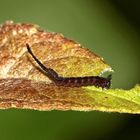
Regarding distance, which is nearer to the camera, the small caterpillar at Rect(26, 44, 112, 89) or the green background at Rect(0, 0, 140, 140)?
the small caterpillar at Rect(26, 44, 112, 89)

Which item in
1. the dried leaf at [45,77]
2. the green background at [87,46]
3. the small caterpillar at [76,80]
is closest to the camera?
the dried leaf at [45,77]

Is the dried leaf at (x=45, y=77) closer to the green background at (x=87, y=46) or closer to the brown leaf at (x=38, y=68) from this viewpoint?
the brown leaf at (x=38, y=68)

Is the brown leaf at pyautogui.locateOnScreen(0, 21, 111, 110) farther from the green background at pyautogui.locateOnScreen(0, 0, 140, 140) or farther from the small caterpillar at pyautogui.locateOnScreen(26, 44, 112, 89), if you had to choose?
the green background at pyautogui.locateOnScreen(0, 0, 140, 140)

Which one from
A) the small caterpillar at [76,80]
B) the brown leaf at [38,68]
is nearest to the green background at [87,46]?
the brown leaf at [38,68]

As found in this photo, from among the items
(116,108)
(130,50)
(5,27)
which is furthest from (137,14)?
(116,108)

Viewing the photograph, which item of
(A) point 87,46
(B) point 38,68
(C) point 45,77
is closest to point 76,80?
(C) point 45,77

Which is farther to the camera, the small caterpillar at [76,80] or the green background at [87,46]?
the green background at [87,46]

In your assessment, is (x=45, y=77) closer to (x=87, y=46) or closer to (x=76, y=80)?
(x=76, y=80)

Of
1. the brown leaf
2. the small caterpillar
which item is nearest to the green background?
the brown leaf
